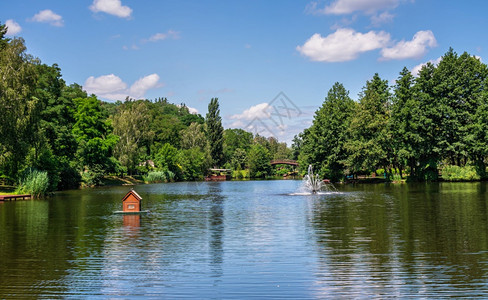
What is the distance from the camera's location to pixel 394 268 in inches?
541

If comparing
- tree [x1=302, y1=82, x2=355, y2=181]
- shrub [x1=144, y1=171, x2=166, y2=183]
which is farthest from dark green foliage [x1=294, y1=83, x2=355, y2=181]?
shrub [x1=144, y1=171, x2=166, y2=183]

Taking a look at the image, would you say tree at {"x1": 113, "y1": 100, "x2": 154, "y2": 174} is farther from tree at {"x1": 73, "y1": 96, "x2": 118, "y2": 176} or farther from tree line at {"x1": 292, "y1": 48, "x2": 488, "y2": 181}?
tree line at {"x1": 292, "y1": 48, "x2": 488, "y2": 181}

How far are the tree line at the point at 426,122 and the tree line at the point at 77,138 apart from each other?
45.6 m

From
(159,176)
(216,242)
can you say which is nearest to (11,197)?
(216,242)

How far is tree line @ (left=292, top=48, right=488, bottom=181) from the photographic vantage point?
2926 inches

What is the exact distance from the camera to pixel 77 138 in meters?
81.1

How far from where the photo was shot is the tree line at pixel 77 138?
1828 inches

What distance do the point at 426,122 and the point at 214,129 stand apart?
Answer: 79135 mm

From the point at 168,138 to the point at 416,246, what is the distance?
444ft

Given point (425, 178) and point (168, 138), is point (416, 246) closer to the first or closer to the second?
point (425, 178)

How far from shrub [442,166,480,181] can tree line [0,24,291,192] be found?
61.5 meters

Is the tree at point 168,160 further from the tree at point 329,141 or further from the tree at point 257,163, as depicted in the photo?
the tree at point 329,141

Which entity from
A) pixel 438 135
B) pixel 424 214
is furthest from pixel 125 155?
pixel 424 214

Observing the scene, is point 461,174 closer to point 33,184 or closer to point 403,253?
point 33,184
